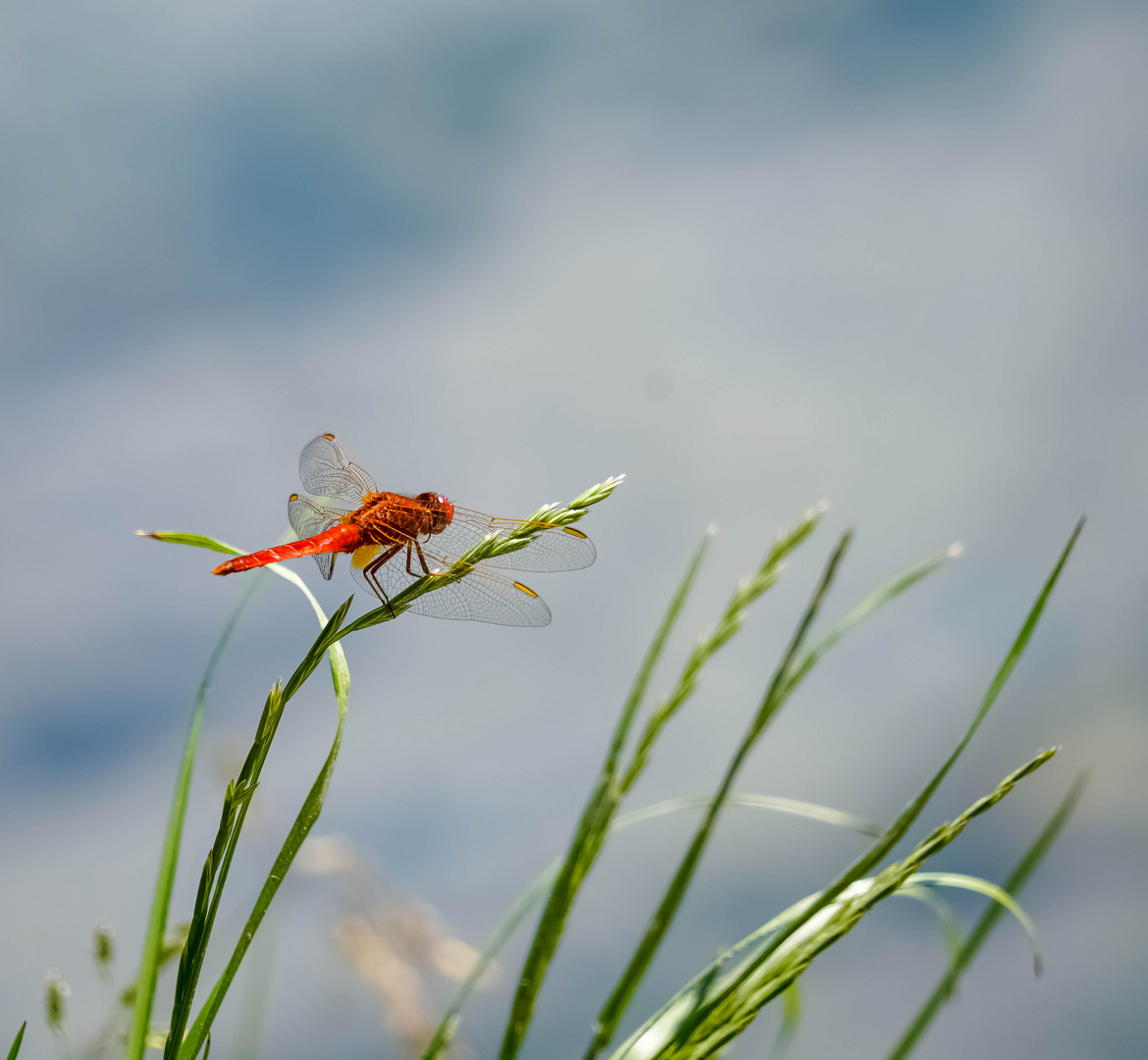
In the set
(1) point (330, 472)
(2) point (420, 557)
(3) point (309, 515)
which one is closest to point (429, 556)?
(2) point (420, 557)

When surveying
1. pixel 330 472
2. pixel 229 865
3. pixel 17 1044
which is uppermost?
pixel 330 472

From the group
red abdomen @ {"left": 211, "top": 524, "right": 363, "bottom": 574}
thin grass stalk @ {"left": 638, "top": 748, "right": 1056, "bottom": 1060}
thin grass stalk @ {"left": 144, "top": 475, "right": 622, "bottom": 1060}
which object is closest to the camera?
thin grass stalk @ {"left": 144, "top": 475, "right": 622, "bottom": 1060}

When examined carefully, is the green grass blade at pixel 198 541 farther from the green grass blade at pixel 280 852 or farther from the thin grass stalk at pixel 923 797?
the thin grass stalk at pixel 923 797

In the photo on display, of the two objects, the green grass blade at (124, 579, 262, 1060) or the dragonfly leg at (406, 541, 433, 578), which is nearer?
the green grass blade at (124, 579, 262, 1060)

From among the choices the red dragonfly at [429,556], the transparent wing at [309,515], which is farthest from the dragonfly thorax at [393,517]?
the transparent wing at [309,515]

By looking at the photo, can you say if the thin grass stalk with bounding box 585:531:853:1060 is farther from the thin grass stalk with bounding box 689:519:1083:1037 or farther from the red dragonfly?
the red dragonfly

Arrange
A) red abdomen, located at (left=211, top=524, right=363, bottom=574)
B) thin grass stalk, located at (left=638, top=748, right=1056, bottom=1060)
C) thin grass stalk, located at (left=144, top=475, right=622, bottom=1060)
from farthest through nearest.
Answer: red abdomen, located at (left=211, top=524, right=363, bottom=574), thin grass stalk, located at (left=638, top=748, right=1056, bottom=1060), thin grass stalk, located at (left=144, top=475, right=622, bottom=1060)

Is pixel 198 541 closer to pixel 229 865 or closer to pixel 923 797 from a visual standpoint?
pixel 229 865

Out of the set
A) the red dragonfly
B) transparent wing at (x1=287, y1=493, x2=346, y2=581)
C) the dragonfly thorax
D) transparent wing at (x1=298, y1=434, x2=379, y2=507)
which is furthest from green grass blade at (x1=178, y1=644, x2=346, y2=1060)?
transparent wing at (x1=298, y1=434, x2=379, y2=507)
